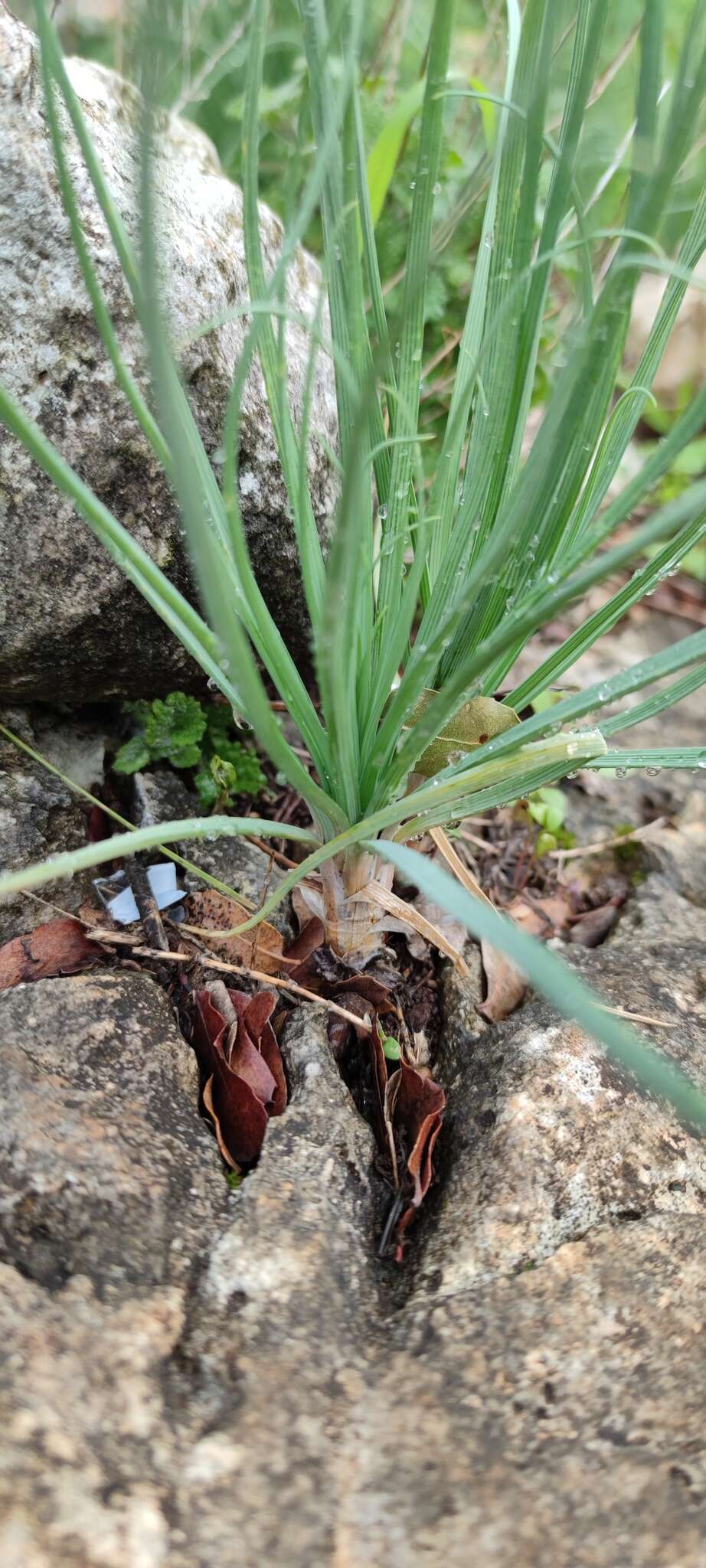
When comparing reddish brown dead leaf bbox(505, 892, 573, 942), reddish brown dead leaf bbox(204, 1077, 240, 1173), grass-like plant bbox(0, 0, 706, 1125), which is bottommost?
reddish brown dead leaf bbox(505, 892, 573, 942)

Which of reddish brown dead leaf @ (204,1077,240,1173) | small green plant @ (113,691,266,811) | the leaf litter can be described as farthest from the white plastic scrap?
reddish brown dead leaf @ (204,1077,240,1173)

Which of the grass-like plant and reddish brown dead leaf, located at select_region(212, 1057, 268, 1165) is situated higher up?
the grass-like plant

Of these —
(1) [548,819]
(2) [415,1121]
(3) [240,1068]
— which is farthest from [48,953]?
(1) [548,819]

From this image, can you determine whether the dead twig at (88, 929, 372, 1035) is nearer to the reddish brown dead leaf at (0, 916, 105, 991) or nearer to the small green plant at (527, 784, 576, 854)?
the reddish brown dead leaf at (0, 916, 105, 991)

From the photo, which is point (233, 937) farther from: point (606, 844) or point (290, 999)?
point (606, 844)

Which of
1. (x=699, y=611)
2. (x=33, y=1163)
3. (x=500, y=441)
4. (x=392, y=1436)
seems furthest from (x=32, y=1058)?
(x=699, y=611)

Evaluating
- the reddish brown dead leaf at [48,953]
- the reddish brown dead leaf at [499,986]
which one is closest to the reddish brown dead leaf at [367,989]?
the reddish brown dead leaf at [499,986]
